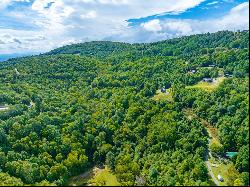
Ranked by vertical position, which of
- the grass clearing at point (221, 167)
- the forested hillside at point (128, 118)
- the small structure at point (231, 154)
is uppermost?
the forested hillside at point (128, 118)

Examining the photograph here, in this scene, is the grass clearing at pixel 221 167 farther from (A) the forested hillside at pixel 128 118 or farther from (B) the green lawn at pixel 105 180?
(B) the green lawn at pixel 105 180

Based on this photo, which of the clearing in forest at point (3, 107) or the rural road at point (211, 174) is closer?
the rural road at point (211, 174)

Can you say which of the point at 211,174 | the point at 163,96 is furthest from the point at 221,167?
the point at 163,96

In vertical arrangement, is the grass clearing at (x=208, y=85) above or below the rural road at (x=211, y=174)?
above

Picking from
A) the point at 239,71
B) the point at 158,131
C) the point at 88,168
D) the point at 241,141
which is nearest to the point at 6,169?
the point at 88,168

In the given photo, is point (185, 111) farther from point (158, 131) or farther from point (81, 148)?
point (81, 148)

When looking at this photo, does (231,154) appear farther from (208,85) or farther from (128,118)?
(208,85)

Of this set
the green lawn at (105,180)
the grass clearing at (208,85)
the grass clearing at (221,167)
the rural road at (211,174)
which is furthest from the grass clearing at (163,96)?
the green lawn at (105,180)

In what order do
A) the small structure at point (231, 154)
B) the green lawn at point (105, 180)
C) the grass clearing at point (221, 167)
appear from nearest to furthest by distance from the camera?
the green lawn at point (105, 180) → the grass clearing at point (221, 167) → the small structure at point (231, 154)

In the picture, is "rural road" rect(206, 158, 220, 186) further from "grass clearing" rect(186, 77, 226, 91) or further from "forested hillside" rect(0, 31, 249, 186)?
"grass clearing" rect(186, 77, 226, 91)

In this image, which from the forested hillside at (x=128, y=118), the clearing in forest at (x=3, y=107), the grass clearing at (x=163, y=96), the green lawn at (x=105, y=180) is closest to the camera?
the green lawn at (x=105, y=180)
